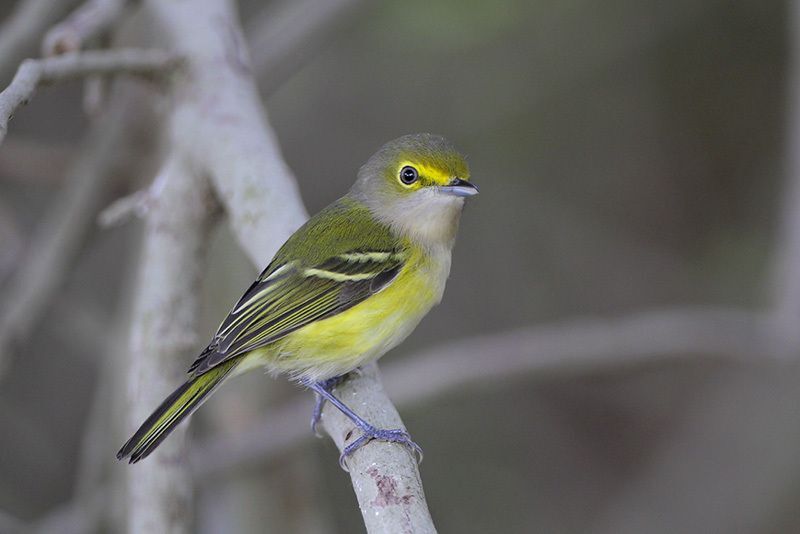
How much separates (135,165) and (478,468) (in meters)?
3.09

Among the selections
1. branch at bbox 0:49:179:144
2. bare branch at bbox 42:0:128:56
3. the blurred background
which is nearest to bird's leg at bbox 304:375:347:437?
branch at bbox 0:49:179:144

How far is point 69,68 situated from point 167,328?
81cm

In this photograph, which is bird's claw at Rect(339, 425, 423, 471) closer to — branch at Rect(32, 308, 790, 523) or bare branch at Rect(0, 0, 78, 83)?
branch at Rect(32, 308, 790, 523)

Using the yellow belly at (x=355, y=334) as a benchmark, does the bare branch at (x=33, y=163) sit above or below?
above

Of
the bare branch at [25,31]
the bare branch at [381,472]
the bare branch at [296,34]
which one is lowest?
the bare branch at [381,472]

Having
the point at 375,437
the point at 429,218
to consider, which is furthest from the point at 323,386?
the point at 429,218

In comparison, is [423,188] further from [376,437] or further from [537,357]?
[376,437]

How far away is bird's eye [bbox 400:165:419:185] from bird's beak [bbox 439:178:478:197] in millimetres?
117

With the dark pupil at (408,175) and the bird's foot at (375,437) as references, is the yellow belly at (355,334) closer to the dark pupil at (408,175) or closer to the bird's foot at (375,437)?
the dark pupil at (408,175)

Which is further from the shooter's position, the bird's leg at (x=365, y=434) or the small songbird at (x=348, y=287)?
the small songbird at (x=348, y=287)

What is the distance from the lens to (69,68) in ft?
9.64

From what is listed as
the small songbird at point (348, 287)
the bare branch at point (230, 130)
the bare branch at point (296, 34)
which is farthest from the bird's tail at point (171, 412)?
the bare branch at point (296, 34)

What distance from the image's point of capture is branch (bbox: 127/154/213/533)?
9.61ft

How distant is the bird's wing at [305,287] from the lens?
316 cm
